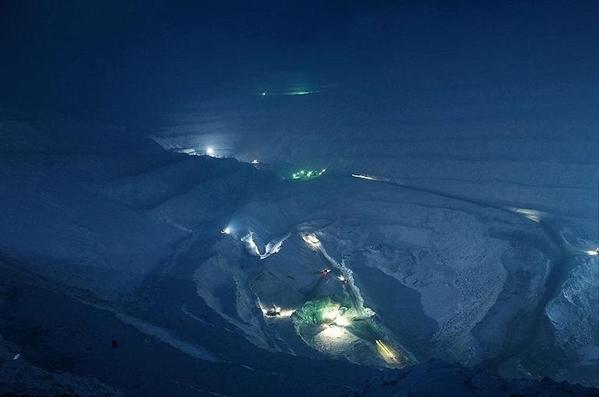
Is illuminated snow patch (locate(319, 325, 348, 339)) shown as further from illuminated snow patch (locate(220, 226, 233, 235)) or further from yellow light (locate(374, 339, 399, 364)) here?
illuminated snow patch (locate(220, 226, 233, 235))

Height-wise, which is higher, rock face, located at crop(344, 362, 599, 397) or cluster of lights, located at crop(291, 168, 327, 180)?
rock face, located at crop(344, 362, 599, 397)

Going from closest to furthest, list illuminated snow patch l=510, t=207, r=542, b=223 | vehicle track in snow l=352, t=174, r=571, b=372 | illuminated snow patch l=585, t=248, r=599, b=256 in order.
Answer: vehicle track in snow l=352, t=174, r=571, b=372, illuminated snow patch l=585, t=248, r=599, b=256, illuminated snow patch l=510, t=207, r=542, b=223

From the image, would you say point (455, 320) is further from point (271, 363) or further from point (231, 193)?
point (231, 193)

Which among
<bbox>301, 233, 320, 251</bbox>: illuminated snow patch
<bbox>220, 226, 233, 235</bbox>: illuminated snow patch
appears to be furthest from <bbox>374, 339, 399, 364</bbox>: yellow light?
<bbox>220, 226, 233, 235</bbox>: illuminated snow patch

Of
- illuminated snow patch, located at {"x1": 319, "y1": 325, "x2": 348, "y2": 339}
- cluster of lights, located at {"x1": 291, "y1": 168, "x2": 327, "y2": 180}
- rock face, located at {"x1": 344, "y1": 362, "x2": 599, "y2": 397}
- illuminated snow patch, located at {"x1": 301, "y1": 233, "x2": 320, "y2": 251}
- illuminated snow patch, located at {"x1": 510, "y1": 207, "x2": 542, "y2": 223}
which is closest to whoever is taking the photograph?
rock face, located at {"x1": 344, "y1": 362, "x2": 599, "y2": 397}

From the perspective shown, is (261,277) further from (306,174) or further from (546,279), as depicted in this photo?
(546,279)

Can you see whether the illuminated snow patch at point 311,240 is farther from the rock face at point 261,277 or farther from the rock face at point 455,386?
the rock face at point 455,386

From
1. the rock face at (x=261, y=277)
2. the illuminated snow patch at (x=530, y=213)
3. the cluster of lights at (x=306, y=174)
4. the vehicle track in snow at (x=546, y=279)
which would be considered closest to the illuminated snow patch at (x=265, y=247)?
the rock face at (x=261, y=277)

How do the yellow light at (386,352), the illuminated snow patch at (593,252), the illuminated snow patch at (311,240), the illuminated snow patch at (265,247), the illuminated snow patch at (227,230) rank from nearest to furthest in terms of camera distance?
1. the yellow light at (386,352)
2. the illuminated snow patch at (593,252)
3. the illuminated snow patch at (265,247)
4. the illuminated snow patch at (227,230)
5. the illuminated snow patch at (311,240)

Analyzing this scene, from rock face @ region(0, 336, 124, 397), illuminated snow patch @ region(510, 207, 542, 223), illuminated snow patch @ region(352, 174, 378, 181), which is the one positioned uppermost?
rock face @ region(0, 336, 124, 397)
